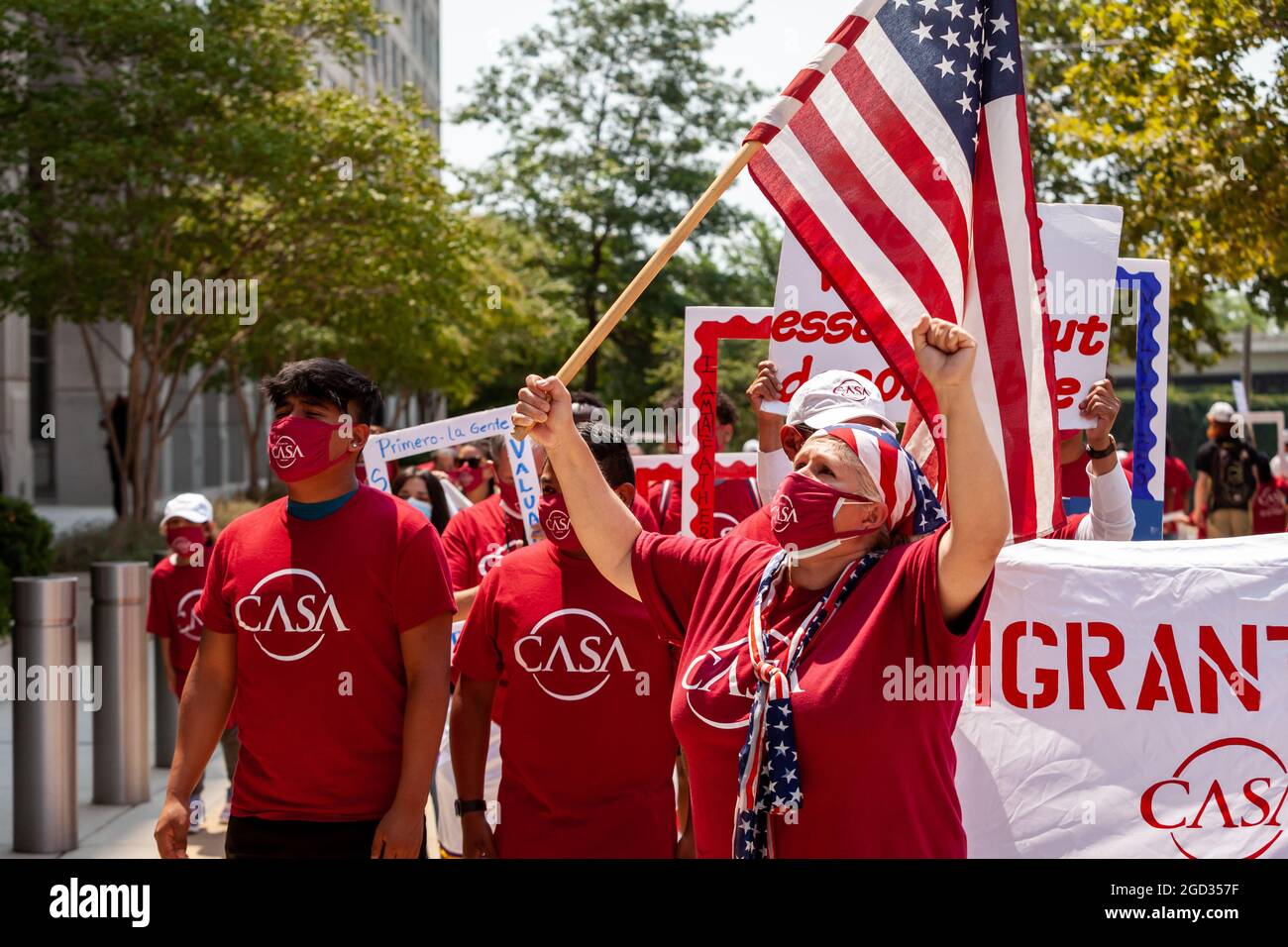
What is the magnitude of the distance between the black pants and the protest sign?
9.08ft

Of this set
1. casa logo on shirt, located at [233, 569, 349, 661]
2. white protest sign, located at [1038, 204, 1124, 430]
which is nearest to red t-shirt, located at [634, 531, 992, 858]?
casa logo on shirt, located at [233, 569, 349, 661]

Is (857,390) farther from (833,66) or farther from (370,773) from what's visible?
(370,773)

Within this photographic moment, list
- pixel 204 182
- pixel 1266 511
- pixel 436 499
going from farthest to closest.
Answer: pixel 204 182 < pixel 1266 511 < pixel 436 499

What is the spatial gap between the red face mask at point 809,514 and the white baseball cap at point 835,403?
0.29 metres

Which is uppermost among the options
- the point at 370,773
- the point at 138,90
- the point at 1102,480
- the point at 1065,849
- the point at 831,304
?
the point at 138,90

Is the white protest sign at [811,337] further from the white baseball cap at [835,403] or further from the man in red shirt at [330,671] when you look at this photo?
the man in red shirt at [330,671]

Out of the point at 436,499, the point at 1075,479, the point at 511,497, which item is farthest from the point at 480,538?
the point at 436,499

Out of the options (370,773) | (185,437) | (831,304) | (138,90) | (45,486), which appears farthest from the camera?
(185,437)

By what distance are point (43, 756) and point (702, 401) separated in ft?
11.5

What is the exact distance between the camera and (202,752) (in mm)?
4395

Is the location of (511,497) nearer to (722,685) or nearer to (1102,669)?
(1102,669)

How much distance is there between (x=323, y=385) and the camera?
4359mm
